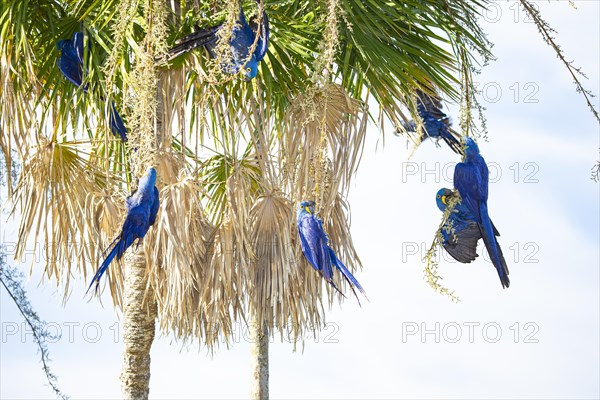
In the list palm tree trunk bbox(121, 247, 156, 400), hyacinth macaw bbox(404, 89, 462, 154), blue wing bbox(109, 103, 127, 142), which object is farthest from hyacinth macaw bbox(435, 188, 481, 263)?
palm tree trunk bbox(121, 247, 156, 400)

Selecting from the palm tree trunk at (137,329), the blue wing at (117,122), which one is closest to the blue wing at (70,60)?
the blue wing at (117,122)

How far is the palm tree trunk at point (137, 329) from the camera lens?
12.5 ft

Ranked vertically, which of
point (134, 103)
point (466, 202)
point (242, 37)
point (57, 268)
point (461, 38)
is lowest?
point (57, 268)

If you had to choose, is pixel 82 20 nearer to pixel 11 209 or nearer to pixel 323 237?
pixel 11 209

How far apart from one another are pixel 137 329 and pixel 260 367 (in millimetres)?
1163

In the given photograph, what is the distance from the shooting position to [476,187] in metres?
2.42

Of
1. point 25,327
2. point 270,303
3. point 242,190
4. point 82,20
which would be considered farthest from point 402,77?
point 25,327

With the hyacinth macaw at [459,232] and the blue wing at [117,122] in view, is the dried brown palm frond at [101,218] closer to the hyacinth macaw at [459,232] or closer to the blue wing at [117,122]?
the blue wing at [117,122]

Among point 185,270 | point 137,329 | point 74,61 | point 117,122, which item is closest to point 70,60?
point 74,61

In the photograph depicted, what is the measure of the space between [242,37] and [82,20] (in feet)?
5.19

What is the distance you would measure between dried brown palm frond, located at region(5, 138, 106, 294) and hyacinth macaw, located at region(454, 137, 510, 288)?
2.18m

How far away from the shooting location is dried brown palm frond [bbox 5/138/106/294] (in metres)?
3.87

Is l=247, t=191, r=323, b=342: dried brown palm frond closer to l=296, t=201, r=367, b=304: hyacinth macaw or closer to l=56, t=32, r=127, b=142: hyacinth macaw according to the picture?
l=56, t=32, r=127, b=142: hyacinth macaw

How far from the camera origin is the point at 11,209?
153 inches
